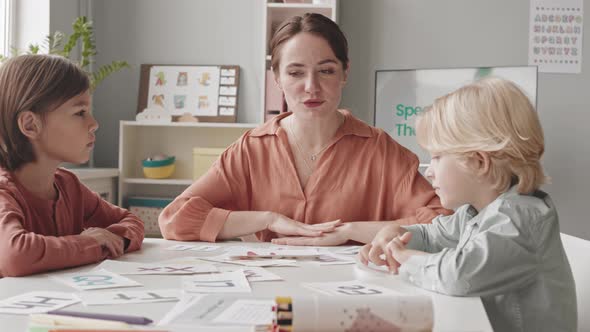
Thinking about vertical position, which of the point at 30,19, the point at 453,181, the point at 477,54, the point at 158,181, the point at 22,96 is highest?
the point at 30,19

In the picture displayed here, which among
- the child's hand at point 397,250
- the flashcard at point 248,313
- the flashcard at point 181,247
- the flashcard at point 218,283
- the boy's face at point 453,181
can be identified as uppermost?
the boy's face at point 453,181

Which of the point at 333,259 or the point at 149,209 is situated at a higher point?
the point at 333,259

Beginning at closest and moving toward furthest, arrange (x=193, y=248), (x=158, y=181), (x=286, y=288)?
(x=286, y=288)
(x=193, y=248)
(x=158, y=181)

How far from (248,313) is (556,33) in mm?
3719

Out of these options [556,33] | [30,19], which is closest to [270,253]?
[30,19]

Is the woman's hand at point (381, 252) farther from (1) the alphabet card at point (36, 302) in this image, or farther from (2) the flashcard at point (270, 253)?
(1) the alphabet card at point (36, 302)

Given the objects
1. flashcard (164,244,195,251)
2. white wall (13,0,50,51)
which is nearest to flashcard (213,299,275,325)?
flashcard (164,244,195,251)

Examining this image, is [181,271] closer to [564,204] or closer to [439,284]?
[439,284]

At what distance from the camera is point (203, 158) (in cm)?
388

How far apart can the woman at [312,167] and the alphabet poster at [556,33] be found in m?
2.52

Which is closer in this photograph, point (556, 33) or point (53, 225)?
point (53, 225)

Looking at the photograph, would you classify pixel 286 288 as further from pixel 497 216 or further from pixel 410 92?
pixel 410 92

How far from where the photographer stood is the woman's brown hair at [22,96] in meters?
1.55

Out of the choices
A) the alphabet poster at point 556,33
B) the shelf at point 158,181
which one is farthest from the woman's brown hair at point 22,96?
the alphabet poster at point 556,33
